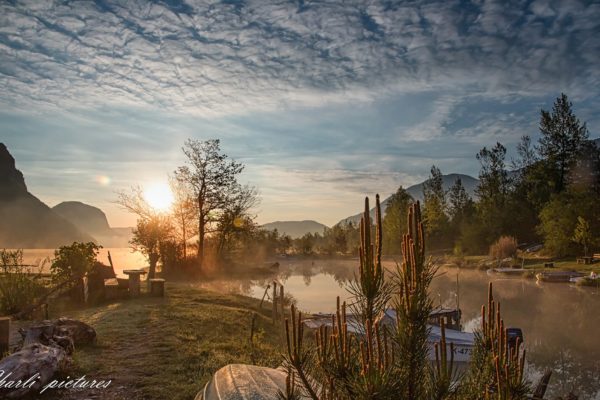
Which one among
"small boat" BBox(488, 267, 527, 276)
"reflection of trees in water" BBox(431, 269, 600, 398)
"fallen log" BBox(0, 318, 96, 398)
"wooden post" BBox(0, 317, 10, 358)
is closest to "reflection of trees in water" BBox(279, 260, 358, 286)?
"reflection of trees in water" BBox(431, 269, 600, 398)

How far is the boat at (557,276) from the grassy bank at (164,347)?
36.1 meters

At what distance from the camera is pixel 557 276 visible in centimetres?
4372

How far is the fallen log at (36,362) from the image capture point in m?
7.82

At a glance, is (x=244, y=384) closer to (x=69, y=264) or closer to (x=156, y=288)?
(x=69, y=264)

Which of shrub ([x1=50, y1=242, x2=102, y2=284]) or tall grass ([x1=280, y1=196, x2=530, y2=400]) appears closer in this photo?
tall grass ([x1=280, y1=196, x2=530, y2=400])

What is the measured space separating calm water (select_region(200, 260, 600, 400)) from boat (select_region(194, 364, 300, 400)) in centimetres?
187

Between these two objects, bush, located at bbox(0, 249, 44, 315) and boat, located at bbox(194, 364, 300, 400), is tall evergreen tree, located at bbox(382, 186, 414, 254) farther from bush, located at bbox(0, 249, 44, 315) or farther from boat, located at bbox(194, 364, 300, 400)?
boat, located at bbox(194, 364, 300, 400)

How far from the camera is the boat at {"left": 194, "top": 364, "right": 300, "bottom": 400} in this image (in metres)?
5.65

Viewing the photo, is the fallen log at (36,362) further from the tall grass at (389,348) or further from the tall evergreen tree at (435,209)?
the tall evergreen tree at (435,209)

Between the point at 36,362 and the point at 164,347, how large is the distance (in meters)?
4.82

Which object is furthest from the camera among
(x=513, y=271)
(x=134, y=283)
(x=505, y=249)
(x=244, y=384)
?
(x=505, y=249)

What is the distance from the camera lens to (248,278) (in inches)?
1975

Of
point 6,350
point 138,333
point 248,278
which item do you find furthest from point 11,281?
point 248,278

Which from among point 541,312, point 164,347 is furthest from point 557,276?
point 164,347
